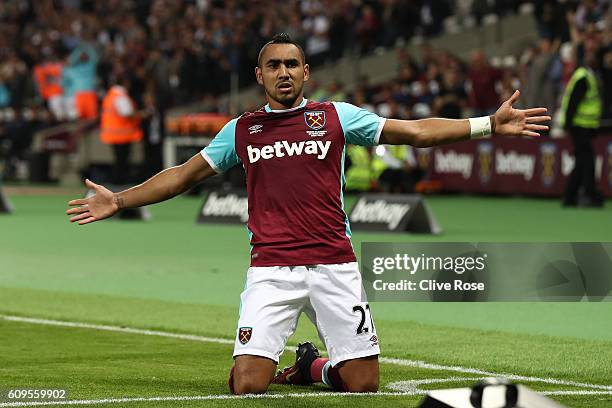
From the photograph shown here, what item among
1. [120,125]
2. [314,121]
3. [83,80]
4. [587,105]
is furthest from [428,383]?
[83,80]

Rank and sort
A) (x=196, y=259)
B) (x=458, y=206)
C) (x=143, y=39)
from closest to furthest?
(x=196, y=259) < (x=458, y=206) < (x=143, y=39)

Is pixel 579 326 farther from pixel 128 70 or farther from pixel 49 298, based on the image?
pixel 128 70

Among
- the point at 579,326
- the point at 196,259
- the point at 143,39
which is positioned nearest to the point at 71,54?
the point at 143,39

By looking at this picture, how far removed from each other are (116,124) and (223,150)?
776 inches

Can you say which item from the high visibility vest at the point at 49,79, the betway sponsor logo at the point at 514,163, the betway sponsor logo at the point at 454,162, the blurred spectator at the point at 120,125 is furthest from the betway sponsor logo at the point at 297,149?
the high visibility vest at the point at 49,79

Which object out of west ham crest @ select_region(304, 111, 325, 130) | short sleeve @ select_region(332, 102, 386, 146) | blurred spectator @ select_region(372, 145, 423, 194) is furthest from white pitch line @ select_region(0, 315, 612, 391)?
blurred spectator @ select_region(372, 145, 423, 194)

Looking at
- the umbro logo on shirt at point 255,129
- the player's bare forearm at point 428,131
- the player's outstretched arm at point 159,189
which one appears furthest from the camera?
the player's outstretched arm at point 159,189

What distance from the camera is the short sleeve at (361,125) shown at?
8234 mm

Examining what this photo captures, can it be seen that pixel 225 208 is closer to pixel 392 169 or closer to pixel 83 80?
pixel 392 169

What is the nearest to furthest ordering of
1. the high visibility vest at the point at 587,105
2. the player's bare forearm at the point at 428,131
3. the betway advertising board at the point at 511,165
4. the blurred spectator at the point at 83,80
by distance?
the player's bare forearm at the point at 428,131 < the high visibility vest at the point at 587,105 < the betway advertising board at the point at 511,165 < the blurred spectator at the point at 83,80

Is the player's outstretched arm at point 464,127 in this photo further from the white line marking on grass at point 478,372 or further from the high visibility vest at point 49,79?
the high visibility vest at point 49,79

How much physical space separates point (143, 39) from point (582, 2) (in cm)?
1416

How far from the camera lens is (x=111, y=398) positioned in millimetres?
7906

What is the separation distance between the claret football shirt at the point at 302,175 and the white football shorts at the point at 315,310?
0.28ft
